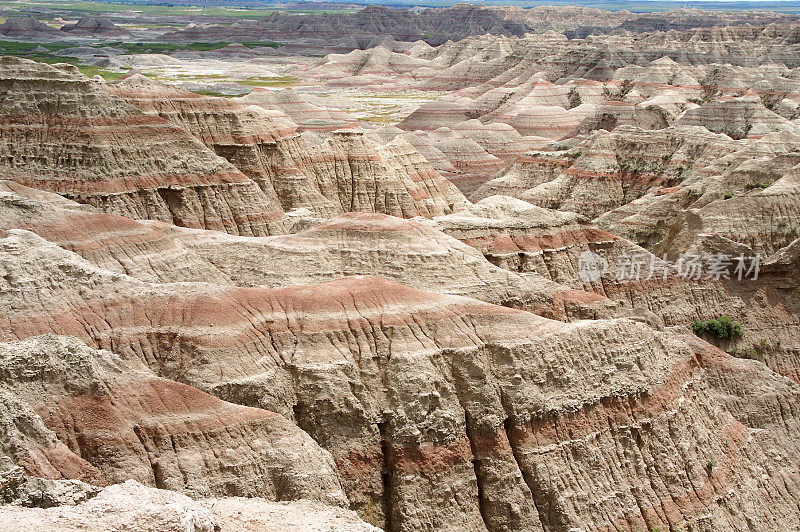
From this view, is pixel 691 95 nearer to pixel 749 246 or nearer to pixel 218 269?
pixel 749 246

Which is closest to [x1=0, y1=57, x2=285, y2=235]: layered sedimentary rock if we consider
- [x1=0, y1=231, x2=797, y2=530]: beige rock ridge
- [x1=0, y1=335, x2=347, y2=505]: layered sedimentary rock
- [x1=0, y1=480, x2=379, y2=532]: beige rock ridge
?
[x1=0, y1=231, x2=797, y2=530]: beige rock ridge

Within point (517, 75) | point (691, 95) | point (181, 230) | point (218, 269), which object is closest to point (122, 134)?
point (181, 230)

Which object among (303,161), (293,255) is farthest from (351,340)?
(303,161)

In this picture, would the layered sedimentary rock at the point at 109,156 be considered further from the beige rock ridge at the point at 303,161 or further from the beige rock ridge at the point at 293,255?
the beige rock ridge at the point at 293,255

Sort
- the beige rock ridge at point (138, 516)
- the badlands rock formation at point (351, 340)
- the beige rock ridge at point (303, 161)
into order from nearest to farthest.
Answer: the beige rock ridge at point (138, 516) < the badlands rock formation at point (351, 340) < the beige rock ridge at point (303, 161)

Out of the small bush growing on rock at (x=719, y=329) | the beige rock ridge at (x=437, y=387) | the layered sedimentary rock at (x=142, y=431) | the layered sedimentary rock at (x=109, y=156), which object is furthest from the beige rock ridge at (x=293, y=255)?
the layered sedimentary rock at (x=142, y=431)

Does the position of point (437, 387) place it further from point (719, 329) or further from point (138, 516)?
point (719, 329)

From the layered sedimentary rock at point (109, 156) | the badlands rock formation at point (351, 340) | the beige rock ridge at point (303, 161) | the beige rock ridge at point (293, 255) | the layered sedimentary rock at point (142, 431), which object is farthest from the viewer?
the beige rock ridge at point (303, 161)
